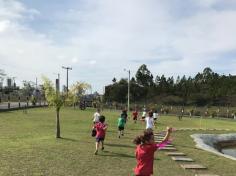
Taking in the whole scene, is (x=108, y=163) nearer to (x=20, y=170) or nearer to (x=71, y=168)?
(x=71, y=168)

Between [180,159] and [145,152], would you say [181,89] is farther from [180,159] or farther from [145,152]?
[145,152]

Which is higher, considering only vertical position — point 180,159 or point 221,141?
point 180,159

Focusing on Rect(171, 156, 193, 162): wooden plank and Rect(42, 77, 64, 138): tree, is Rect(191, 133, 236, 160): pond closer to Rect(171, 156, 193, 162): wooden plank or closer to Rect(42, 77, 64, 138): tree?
Rect(42, 77, 64, 138): tree

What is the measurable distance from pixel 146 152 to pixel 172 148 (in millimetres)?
12629

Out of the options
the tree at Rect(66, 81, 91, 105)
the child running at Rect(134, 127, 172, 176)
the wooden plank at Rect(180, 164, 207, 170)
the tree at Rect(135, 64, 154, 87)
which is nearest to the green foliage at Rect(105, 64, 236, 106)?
the tree at Rect(135, 64, 154, 87)

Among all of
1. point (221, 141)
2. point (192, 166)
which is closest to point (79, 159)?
point (192, 166)

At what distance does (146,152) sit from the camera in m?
10.2

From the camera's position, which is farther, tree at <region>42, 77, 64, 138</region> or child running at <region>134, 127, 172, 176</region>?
tree at <region>42, 77, 64, 138</region>

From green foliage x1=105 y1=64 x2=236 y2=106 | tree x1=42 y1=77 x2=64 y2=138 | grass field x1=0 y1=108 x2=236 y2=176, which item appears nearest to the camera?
grass field x1=0 y1=108 x2=236 y2=176

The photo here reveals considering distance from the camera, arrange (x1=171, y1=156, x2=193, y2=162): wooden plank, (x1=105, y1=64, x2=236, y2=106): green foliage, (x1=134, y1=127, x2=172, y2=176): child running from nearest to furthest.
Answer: (x1=134, y1=127, x2=172, y2=176): child running < (x1=171, y1=156, x2=193, y2=162): wooden plank < (x1=105, y1=64, x2=236, y2=106): green foliage

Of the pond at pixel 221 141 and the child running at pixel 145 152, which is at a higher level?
the child running at pixel 145 152

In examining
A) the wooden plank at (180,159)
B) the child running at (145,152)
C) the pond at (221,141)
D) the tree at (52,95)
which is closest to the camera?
the child running at (145,152)

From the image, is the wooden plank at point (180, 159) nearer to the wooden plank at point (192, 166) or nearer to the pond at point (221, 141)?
the wooden plank at point (192, 166)

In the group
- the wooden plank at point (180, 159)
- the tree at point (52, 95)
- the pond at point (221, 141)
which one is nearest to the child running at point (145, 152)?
the wooden plank at point (180, 159)
